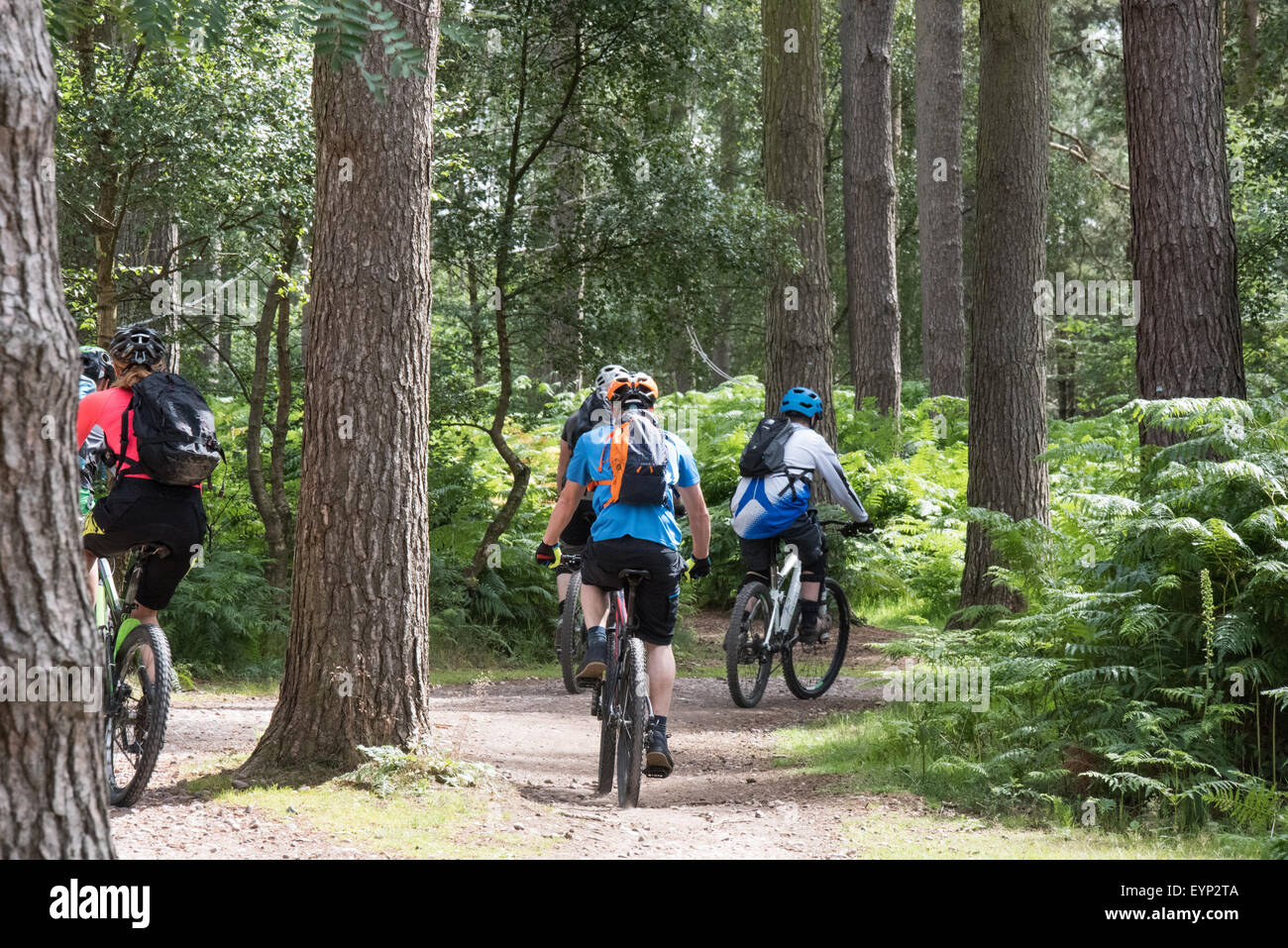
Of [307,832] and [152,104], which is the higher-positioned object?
[152,104]

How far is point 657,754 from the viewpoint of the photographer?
607 centimetres

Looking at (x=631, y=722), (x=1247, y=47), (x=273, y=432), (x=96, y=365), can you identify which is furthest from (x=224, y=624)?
(x=1247, y=47)

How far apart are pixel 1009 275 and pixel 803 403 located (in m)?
2.32

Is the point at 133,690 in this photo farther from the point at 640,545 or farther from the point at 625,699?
the point at 640,545

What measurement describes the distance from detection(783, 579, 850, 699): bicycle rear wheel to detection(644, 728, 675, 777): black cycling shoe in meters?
3.36

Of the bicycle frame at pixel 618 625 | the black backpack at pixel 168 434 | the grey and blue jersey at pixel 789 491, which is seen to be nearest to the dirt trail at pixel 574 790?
the bicycle frame at pixel 618 625

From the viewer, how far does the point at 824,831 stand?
571 cm

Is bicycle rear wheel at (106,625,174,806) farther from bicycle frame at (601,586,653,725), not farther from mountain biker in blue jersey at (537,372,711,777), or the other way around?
bicycle frame at (601,586,653,725)

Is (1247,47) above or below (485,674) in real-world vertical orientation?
above

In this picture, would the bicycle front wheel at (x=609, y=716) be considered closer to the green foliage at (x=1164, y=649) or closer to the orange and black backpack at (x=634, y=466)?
the orange and black backpack at (x=634, y=466)

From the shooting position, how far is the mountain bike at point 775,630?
8953 mm
